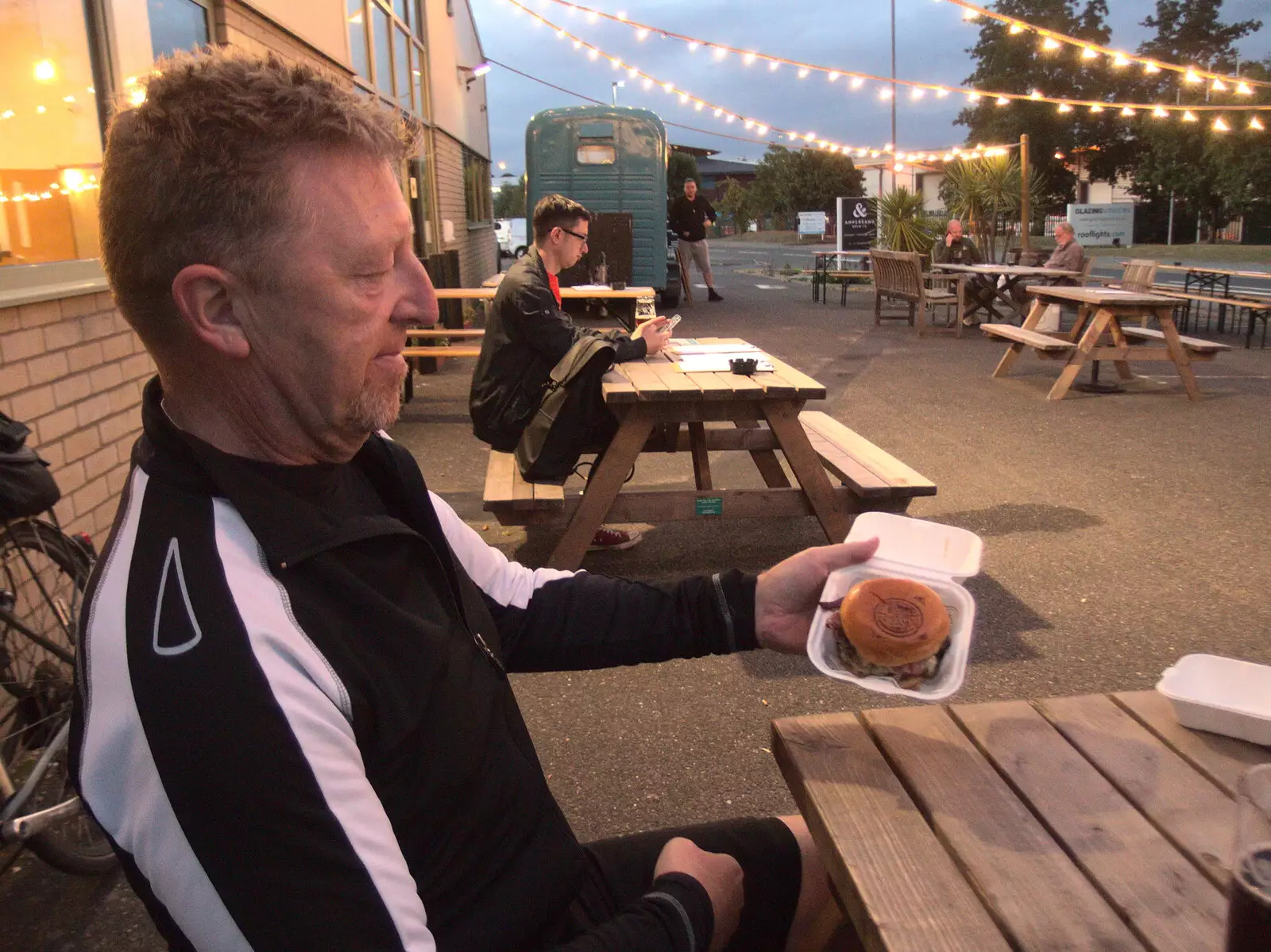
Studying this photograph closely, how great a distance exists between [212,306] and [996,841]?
1.19 m

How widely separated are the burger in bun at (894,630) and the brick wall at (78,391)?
9.31 ft

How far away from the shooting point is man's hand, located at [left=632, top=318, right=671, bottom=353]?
512cm

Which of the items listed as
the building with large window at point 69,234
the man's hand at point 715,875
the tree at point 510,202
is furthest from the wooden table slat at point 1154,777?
the tree at point 510,202

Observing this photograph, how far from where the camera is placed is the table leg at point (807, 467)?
4.43 metres

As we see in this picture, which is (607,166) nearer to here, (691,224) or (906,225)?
(691,224)

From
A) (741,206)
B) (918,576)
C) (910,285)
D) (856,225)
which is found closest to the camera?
(918,576)

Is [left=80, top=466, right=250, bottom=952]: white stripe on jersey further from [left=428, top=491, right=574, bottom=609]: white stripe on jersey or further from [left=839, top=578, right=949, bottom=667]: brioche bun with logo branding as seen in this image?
[left=839, top=578, right=949, bottom=667]: brioche bun with logo branding

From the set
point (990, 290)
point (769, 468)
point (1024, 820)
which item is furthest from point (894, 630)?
point (990, 290)

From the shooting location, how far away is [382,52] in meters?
11.9

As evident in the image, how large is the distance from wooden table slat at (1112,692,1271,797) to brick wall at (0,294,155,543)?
317cm

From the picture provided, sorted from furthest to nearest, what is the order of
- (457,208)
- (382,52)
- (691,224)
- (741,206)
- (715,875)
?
1. (741,206)
2. (691,224)
3. (457,208)
4. (382,52)
5. (715,875)

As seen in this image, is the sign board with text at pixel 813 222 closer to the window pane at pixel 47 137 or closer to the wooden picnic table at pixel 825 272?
the wooden picnic table at pixel 825 272

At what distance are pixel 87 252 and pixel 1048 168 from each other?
58947 mm

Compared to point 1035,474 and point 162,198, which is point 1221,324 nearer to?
point 1035,474
